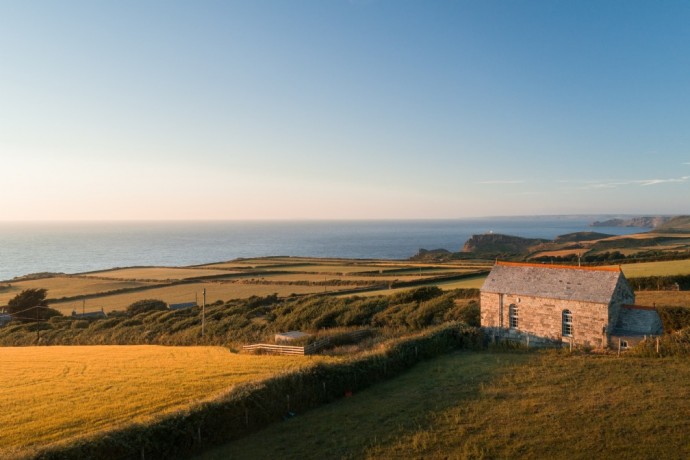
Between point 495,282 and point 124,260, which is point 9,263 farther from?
point 495,282

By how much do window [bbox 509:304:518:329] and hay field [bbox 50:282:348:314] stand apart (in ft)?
98.1

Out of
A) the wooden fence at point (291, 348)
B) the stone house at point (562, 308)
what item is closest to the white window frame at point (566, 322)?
the stone house at point (562, 308)

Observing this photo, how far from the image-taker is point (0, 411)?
1755cm

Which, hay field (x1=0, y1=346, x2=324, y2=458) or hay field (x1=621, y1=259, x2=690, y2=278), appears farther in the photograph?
hay field (x1=621, y1=259, x2=690, y2=278)

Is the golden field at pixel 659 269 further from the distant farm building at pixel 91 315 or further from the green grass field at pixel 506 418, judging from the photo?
the distant farm building at pixel 91 315

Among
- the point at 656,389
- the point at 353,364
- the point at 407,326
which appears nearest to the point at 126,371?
the point at 353,364

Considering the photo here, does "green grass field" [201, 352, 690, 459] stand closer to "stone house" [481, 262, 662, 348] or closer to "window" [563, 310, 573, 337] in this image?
"stone house" [481, 262, 662, 348]

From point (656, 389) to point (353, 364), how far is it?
12.7m

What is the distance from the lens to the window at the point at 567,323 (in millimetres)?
29609

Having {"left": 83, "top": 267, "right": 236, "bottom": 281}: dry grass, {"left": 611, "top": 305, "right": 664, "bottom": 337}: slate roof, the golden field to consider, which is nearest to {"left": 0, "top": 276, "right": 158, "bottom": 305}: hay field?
{"left": 83, "top": 267, "right": 236, "bottom": 281}: dry grass

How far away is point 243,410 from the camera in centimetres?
1672

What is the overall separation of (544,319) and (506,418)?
16895 mm

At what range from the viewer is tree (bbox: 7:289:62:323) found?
55675mm

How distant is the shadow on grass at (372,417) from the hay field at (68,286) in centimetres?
6352
